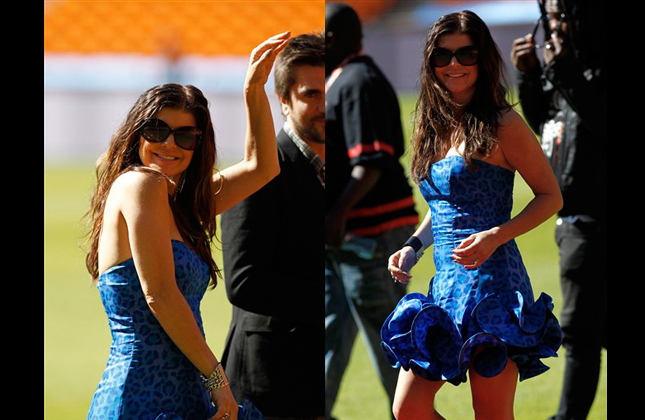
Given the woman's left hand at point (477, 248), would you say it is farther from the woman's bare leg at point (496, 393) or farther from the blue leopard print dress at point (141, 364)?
the blue leopard print dress at point (141, 364)

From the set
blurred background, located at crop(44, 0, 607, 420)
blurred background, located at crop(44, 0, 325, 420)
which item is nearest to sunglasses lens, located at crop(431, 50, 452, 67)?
blurred background, located at crop(44, 0, 607, 420)

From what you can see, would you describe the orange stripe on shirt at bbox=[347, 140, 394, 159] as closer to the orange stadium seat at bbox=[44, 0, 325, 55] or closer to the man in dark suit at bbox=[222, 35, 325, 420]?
the man in dark suit at bbox=[222, 35, 325, 420]

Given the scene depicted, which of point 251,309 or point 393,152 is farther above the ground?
point 393,152

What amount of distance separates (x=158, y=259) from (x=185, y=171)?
1.07ft

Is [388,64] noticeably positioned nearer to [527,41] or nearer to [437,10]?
[437,10]

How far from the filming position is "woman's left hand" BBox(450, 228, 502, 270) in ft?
7.90

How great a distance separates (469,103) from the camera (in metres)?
2.52

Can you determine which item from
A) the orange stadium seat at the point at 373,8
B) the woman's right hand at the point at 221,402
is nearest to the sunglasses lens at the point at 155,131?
the woman's right hand at the point at 221,402

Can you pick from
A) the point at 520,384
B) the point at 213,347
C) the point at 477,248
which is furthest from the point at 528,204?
the point at 213,347

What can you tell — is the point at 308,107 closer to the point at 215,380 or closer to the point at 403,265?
the point at 403,265

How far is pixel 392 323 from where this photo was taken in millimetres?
2539

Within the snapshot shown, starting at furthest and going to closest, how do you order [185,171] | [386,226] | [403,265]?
[386,226] < [403,265] < [185,171]
